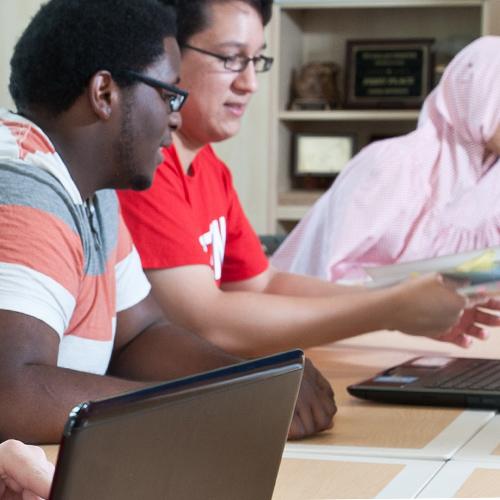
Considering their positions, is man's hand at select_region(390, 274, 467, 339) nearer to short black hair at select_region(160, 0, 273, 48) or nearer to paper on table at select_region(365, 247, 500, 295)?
→ paper on table at select_region(365, 247, 500, 295)

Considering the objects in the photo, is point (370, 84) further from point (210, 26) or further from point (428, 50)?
point (210, 26)

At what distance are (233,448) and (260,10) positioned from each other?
137cm

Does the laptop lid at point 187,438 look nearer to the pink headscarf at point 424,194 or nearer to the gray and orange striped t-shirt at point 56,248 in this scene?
the gray and orange striped t-shirt at point 56,248

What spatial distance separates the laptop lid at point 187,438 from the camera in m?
0.56

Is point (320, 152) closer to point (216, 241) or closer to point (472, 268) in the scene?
point (216, 241)

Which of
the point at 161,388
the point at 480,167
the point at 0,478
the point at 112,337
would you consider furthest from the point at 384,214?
the point at 161,388

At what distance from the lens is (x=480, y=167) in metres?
3.14

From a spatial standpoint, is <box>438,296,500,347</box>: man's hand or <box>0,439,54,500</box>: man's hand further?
<box>438,296,500,347</box>: man's hand

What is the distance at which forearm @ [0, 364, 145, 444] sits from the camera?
1125mm

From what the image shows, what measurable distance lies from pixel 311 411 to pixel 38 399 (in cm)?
29

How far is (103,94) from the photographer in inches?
55.3

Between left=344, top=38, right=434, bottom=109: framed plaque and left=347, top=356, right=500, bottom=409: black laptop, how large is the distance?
8.29ft

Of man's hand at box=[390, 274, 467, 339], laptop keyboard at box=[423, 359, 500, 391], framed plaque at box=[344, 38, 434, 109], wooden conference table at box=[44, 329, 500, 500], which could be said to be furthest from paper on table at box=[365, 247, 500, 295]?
framed plaque at box=[344, 38, 434, 109]

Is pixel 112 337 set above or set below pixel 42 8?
below
